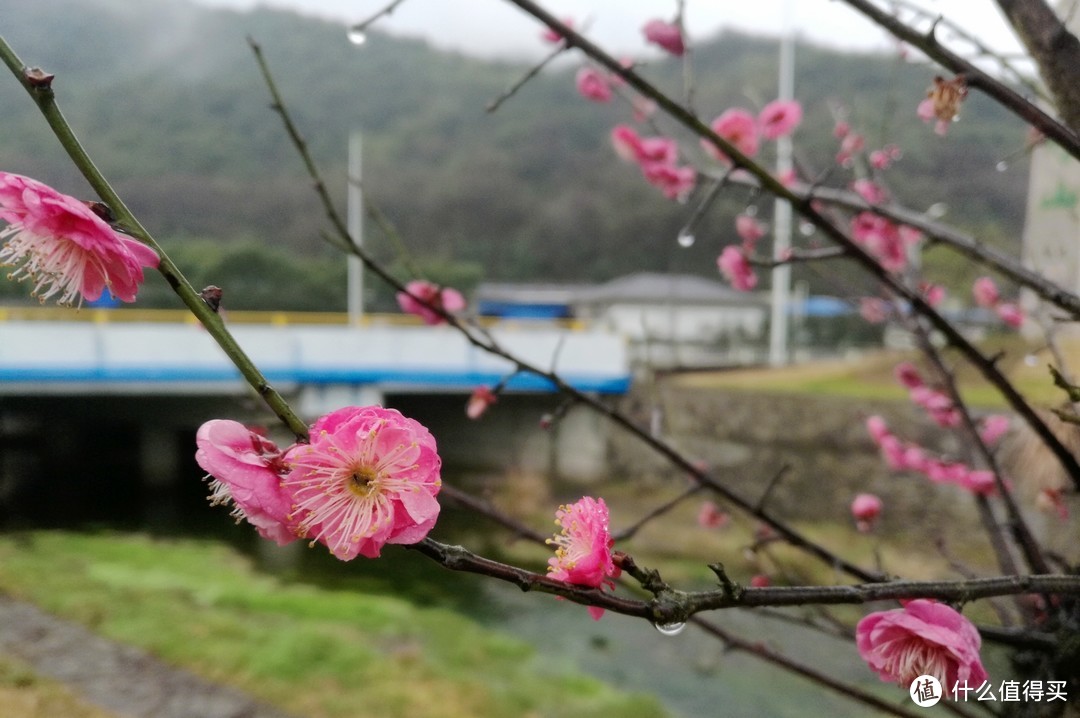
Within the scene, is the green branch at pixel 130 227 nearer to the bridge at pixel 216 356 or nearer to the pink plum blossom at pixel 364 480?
the pink plum blossom at pixel 364 480

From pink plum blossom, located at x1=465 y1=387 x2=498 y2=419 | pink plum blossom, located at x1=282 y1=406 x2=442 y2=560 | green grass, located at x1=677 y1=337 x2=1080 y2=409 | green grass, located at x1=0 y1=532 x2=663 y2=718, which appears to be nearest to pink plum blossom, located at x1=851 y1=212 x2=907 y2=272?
pink plum blossom, located at x1=465 y1=387 x2=498 y2=419

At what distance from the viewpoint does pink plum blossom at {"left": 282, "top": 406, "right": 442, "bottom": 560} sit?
0.27 metres

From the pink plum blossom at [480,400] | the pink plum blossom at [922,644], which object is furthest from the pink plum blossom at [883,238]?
the pink plum blossom at [922,644]

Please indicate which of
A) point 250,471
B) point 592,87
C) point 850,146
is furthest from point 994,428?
point 250,471

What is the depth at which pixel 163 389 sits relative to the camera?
151 inches

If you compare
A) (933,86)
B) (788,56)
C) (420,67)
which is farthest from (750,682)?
(788,56)

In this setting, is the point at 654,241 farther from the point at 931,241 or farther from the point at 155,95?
the point at 931,241

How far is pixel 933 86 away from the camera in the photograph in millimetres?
596

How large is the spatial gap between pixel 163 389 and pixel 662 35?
3.73 meters

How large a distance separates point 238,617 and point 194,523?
52 cm

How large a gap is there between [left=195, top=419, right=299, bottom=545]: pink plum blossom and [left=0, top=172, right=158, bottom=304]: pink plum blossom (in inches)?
2.9

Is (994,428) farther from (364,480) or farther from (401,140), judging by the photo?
(401,140)

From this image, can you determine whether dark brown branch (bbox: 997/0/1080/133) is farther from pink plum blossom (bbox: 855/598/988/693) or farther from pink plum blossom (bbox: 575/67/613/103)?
pink plum blossom (bbox: 575/67/613/103)

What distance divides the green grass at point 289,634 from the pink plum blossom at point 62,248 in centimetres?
179
